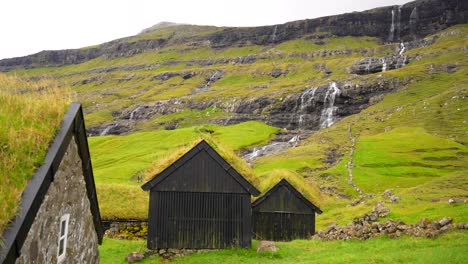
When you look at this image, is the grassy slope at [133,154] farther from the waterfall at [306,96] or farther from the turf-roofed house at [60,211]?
the turf-roofed house at [60,211]

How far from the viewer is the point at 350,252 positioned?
21.3 metres

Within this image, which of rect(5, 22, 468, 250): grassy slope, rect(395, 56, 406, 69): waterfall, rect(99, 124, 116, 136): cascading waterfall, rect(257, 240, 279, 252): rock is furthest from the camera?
rect(395, 56, 406, 69): waterfall

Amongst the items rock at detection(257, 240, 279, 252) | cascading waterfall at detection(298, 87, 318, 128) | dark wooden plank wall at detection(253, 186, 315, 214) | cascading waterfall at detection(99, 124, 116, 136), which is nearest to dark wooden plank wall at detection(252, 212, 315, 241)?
dark wooden plank wall at detection(253, 186, 315, 214)

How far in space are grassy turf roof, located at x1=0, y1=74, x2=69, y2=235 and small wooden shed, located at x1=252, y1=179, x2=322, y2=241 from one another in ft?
71.5

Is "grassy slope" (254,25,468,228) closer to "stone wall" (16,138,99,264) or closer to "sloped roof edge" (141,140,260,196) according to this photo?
"sloped roof edge" (141,140,260,196)

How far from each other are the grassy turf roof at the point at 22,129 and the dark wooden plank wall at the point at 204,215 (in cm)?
1387

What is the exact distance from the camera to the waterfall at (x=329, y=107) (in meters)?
121

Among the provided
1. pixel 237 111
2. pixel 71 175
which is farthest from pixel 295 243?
pixel 237 111

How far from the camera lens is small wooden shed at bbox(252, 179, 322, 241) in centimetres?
3052

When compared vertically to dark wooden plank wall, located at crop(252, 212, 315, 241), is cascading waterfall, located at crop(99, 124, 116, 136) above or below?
below

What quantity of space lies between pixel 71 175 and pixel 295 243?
59.3 ft

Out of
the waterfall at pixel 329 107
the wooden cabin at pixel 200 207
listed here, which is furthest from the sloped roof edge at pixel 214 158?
the waterfall at pixel 329 107

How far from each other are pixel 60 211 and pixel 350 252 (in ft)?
53.5

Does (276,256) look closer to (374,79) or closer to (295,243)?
(295,243)
